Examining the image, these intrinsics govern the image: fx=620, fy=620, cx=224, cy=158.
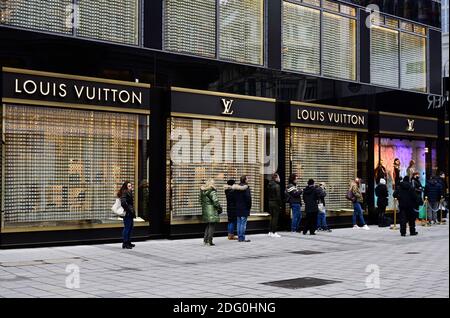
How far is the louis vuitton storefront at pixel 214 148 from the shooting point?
1733 cm

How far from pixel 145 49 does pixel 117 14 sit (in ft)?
Result: 3.89

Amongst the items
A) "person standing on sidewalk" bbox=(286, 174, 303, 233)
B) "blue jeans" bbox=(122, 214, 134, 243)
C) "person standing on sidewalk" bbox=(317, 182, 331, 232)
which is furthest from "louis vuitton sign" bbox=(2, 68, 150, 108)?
"person standing on sidewalk" bbox=(317, 182, 331, 232)

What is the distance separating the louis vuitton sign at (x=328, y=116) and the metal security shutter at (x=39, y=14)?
313 inches

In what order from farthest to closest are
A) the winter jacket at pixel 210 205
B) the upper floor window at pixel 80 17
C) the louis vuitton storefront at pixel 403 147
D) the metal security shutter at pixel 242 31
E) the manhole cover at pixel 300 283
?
the louis vuitton storefront at pixel 403 147 → the metal security shutter at pixel 242 31 → the winter jacket at pixel 210 205 → the upper floor window at pixel 80 17 → the manhole cover at pixel 300 283

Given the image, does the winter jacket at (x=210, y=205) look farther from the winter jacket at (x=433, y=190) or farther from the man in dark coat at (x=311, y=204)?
the winter jacket at (x=433, y=190)

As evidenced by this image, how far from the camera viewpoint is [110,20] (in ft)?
54.4

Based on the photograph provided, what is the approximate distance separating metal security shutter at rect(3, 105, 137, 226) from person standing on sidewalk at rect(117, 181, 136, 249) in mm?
1265

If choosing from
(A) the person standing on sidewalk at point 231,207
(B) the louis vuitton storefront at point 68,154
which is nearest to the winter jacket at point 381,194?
(A) the person standing on sidewalk at point 231,207

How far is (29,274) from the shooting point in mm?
10898

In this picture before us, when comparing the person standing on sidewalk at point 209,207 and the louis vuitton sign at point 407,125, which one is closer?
the person standing on sidewalk at point 209,207

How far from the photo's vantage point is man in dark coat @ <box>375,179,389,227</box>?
70.1ft

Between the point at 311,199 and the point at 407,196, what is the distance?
2831 millimetres

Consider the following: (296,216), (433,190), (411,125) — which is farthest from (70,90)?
(411,125)

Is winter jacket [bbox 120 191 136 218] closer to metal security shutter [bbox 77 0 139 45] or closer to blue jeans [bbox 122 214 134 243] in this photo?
blue jeans [bbox 122 214 134 243]
